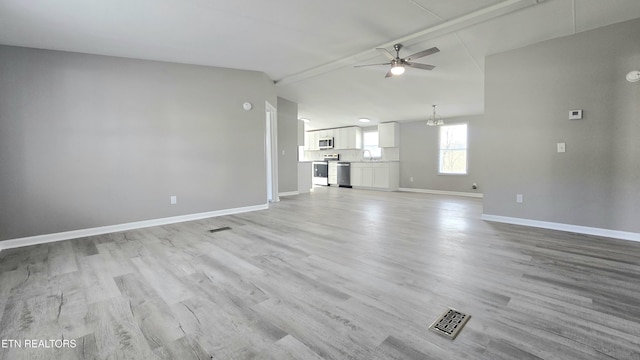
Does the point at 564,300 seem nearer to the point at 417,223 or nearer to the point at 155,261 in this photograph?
the point at 417,223

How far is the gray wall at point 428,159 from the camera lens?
25.0 ft

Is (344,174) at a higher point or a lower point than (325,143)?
lower

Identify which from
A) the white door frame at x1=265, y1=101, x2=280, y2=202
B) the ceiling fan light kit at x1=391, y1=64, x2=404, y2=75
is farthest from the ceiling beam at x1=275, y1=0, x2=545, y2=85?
the white door frame at x1=265, y1=101, x2=280, y2=202

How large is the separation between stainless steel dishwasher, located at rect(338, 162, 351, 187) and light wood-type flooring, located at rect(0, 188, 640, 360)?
251 inches

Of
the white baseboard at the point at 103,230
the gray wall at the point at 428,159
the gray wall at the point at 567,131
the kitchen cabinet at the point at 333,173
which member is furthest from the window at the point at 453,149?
the white baseboard at the point at 103,230

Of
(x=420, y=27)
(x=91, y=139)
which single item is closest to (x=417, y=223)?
(x=420, y=27)

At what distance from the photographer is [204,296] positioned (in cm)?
193

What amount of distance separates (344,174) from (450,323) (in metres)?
8.39

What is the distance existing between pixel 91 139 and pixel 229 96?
2023mm

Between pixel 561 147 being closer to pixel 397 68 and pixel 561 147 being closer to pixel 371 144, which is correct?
pixel 397 68

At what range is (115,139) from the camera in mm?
3791

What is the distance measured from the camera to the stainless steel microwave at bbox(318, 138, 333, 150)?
33.7 ft

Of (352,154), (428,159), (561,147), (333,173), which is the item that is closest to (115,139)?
(561,147)

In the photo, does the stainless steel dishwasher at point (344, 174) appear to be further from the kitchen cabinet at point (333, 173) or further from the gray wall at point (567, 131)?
the gray wall at point (567, 131)
